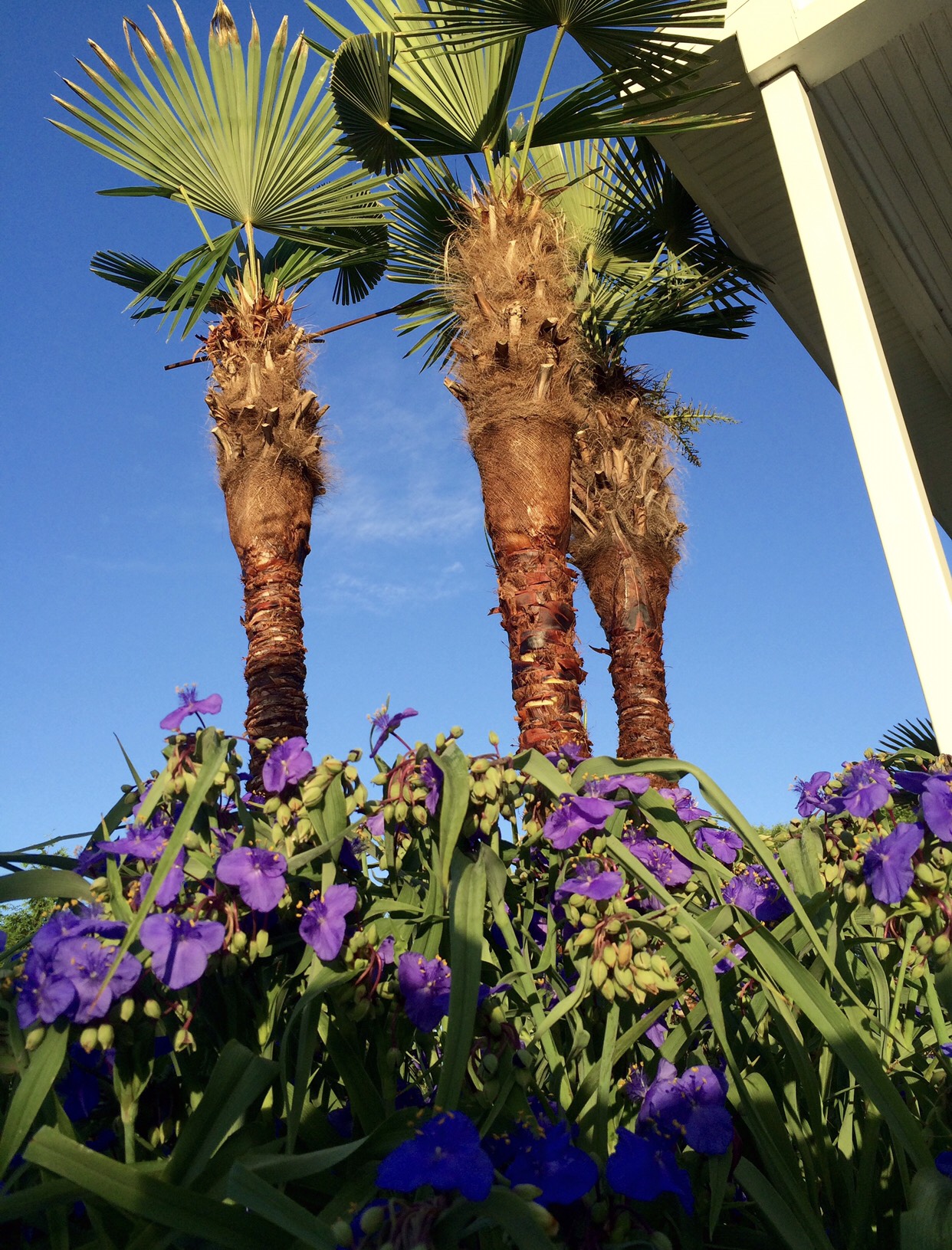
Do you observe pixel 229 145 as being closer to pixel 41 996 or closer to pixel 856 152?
pixel 856 152

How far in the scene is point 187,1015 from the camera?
66cm

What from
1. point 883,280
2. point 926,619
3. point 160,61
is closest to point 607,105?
point 883,280

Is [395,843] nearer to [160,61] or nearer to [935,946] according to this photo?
[935,946]

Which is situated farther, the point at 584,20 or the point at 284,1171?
the point at 584,20

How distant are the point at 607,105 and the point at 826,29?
152 centimetres

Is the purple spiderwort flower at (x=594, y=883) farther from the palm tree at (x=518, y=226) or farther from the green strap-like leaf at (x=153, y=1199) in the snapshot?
the palm tree at (x=518, y=226)

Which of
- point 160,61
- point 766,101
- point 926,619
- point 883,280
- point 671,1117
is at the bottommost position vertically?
point 671,1117

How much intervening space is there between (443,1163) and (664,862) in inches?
17.6

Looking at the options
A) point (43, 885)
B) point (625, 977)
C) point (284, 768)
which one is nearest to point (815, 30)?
point (284, 768)

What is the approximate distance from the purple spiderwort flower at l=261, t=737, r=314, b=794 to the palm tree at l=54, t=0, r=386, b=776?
4.70 m

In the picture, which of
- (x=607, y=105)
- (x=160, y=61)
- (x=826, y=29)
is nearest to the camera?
(x=826, y=29)

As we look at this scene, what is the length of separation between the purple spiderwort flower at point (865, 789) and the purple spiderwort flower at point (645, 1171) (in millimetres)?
354

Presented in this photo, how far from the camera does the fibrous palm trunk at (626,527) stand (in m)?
6.43

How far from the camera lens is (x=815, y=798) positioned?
1036 millimetres
